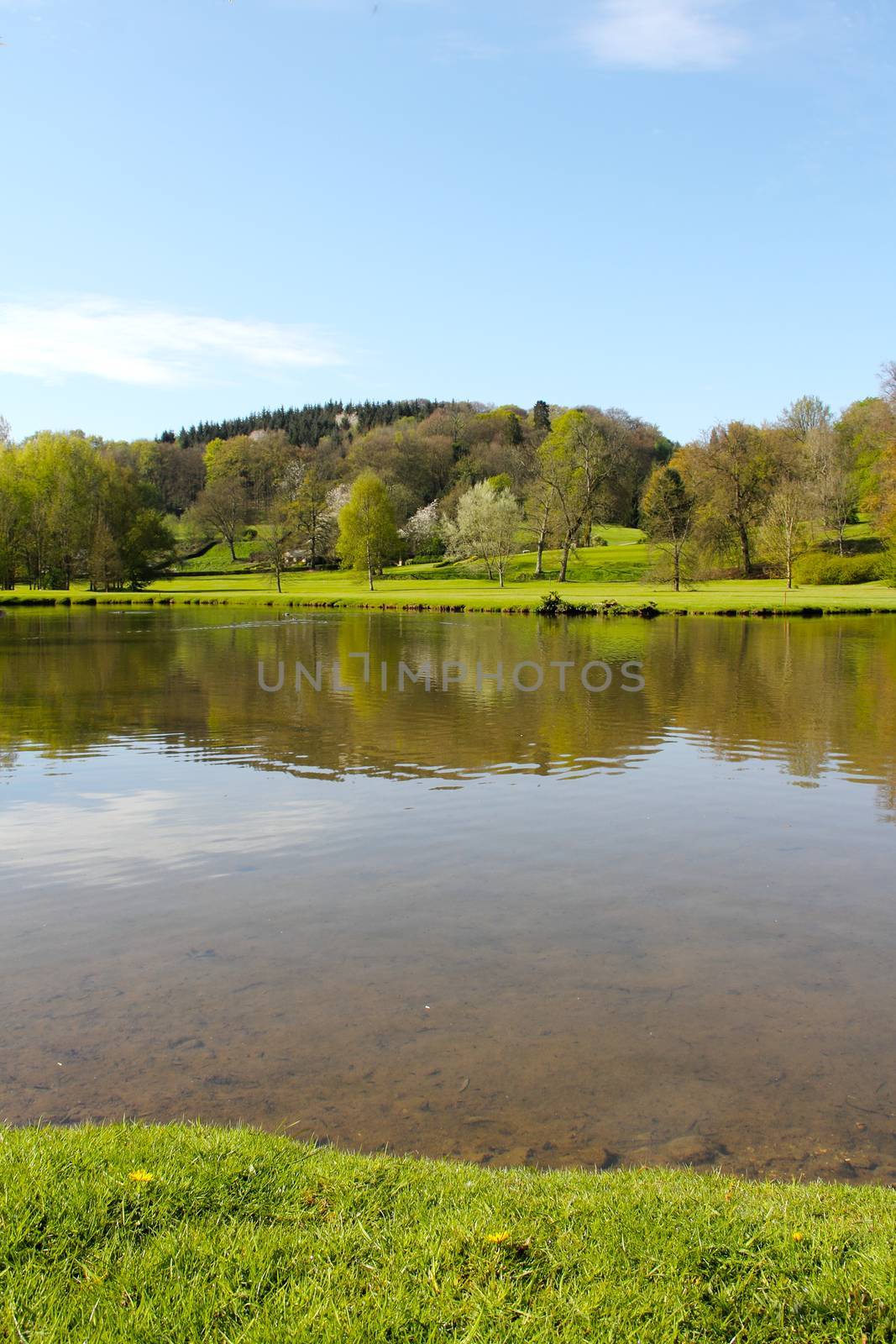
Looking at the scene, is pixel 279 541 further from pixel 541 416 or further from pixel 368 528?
pixel 541 416

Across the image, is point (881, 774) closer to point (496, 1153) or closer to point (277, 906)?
point (277, 906)

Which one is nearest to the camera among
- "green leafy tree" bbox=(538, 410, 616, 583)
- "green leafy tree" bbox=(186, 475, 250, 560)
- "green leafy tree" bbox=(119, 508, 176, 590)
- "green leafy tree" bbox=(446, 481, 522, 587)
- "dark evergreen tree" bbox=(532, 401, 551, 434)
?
"green leafy tree" bbox=(446, 481, 522, 587)

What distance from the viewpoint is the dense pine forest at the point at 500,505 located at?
2923 inches

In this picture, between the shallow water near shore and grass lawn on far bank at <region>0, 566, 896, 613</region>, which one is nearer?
the shallow water near shore

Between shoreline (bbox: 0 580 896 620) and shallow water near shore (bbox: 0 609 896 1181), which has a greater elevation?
shoreline (bbox: 0 580 896 620)

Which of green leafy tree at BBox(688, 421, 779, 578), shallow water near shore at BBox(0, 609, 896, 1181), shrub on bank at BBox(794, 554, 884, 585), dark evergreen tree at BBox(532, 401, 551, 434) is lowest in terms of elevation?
shallow water near shore at BBox(0, 609, 896, 1181)

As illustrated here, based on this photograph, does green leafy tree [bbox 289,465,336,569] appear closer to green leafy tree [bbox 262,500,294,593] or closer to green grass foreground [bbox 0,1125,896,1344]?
green leafy tree [bbox 262,500,294,593]

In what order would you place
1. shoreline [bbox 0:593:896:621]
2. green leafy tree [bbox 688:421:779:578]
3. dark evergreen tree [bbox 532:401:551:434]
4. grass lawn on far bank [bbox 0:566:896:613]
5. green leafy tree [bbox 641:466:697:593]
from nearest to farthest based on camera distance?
shoreline [bbox 0:593:896:621] → grass lawn on far bank [bbox 0:566:896:613] → green leafy tree [bbox 641:466:697:593] → green leafy tree [bbox 688:421:779:578] → dark evergreen tree [bbox 532:401:551:434]

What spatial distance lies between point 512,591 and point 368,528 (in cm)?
1416

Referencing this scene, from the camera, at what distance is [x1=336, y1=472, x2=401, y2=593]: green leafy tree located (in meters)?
81.9

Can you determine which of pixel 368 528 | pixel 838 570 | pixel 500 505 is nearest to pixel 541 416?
pixel 500 505

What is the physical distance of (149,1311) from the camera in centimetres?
345

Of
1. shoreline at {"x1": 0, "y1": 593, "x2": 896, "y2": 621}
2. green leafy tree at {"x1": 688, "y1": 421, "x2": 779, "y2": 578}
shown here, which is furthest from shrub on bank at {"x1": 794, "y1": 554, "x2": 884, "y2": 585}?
shoreline at {"x1": 0, "y1": 593, "x2": 896, "y2": 621}

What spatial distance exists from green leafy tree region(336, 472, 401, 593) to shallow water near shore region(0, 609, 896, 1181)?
6220 centimetres
